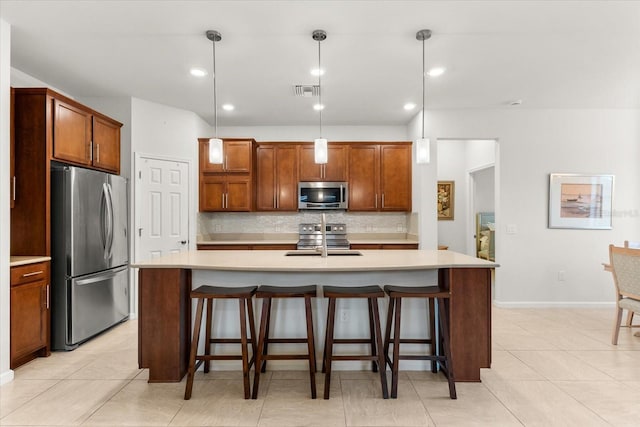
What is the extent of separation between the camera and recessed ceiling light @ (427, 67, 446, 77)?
3.42m

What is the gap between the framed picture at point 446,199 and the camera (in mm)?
6375

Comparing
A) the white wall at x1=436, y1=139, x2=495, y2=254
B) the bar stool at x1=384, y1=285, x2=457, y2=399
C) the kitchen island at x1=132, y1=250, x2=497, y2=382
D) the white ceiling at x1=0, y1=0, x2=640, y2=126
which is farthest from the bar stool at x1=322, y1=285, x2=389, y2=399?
the white wall at x1=436, y1=139, x2=495, y2=254

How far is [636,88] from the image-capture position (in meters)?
3.93

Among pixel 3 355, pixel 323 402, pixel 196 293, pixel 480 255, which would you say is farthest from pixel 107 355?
pixel 480 255

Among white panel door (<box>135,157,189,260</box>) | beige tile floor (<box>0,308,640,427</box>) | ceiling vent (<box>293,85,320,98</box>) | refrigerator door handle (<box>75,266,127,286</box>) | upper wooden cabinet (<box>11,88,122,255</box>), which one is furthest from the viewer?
white panel door (<box>135,157,189,260</box>)

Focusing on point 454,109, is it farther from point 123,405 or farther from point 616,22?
point 123,405

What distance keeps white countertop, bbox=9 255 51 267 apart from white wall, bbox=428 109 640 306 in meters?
4.33

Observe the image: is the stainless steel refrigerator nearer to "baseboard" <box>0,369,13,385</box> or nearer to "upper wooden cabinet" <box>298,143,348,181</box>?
"baseboard" <box>0,369,13,385</box>

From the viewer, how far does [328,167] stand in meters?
5.31

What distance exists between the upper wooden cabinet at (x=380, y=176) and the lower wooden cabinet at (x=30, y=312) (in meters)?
3.64

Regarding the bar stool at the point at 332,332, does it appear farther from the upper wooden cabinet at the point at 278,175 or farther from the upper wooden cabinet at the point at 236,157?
the upper wooden cabinet at the point at 236,157

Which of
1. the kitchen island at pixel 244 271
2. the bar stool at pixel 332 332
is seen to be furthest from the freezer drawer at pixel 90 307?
the bar stool at pixel 332 332

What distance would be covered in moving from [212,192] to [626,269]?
15.5 ft

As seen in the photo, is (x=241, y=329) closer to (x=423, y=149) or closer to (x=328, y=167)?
(x=423, y=149)
